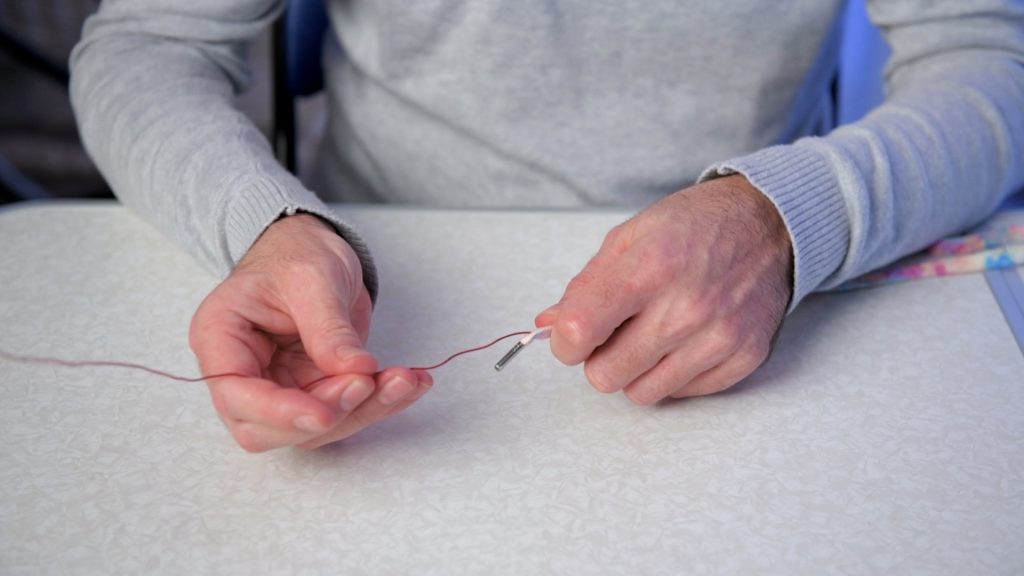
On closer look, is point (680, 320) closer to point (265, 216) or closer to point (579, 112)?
point (265, 216)

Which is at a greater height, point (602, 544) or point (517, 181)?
point (602, 544)

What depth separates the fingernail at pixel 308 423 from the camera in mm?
537

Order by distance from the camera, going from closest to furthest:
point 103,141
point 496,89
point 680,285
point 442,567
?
point 442,567
point 680,285
point 103,141
point 496,89

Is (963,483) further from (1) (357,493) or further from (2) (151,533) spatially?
(2) (151,533)

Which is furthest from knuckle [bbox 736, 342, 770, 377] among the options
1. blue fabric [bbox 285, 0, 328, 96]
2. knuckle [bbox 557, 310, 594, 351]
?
blue fabric [bbox 285, 0, 328, 96]

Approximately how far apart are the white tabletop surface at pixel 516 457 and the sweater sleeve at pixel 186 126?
0.07m

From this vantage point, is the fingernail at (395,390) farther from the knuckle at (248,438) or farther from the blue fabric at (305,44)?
the blue fabric at (305,44)

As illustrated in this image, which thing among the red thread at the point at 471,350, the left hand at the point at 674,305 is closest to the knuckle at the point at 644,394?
the left hand at the point at 674,305

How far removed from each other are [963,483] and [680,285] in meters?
0.22

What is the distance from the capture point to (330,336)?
1.92 feet

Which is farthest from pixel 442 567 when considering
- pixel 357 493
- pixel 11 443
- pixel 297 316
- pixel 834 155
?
pixel 834 155

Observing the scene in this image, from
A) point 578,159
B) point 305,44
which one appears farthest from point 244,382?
point 305,44

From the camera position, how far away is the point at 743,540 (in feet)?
1.77

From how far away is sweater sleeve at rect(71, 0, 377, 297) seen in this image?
2.41 feet
